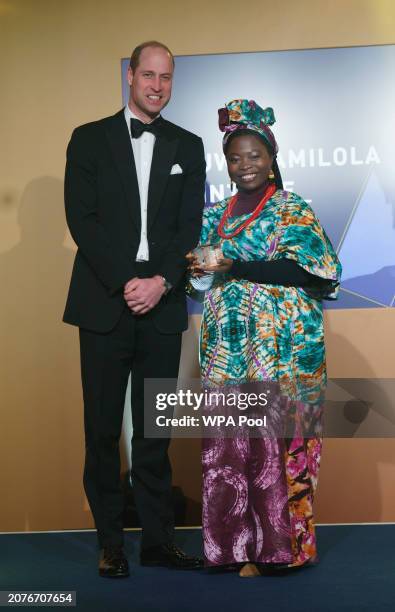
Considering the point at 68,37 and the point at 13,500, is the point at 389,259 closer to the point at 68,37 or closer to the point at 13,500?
the point at 68,37

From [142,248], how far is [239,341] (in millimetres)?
504

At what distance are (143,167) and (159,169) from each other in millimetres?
62

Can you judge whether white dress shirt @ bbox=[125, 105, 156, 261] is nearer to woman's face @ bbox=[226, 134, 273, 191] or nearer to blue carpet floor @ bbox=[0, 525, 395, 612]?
woman's face @ bbox=[226, 134, 273, 191]

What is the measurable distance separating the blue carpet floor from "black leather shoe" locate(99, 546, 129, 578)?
3 cm

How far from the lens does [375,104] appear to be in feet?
15.4

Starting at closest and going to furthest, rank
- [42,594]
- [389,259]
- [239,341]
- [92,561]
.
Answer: [42,594]
[239,341]
[92,561]
[389,259]

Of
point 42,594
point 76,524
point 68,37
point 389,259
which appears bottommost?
point 76,524

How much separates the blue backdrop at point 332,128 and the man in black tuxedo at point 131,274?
4.06ft

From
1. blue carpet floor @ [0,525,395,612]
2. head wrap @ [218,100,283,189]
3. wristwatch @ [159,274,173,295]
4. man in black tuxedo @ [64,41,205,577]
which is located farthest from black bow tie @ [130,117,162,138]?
blue carpet floor @ [0,525,395,612]

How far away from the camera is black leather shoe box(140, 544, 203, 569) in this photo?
348cm

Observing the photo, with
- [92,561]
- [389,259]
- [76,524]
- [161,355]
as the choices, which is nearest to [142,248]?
[161,355]

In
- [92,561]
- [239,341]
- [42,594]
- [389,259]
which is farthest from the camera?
[389,259]

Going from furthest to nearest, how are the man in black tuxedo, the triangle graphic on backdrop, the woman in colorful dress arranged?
the triangle graphic on backdrop, the man in black tuxedo, the woman in colorful dress

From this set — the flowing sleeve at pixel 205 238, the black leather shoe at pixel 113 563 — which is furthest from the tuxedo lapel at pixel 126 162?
the black leather shoe at pixel 113 563
